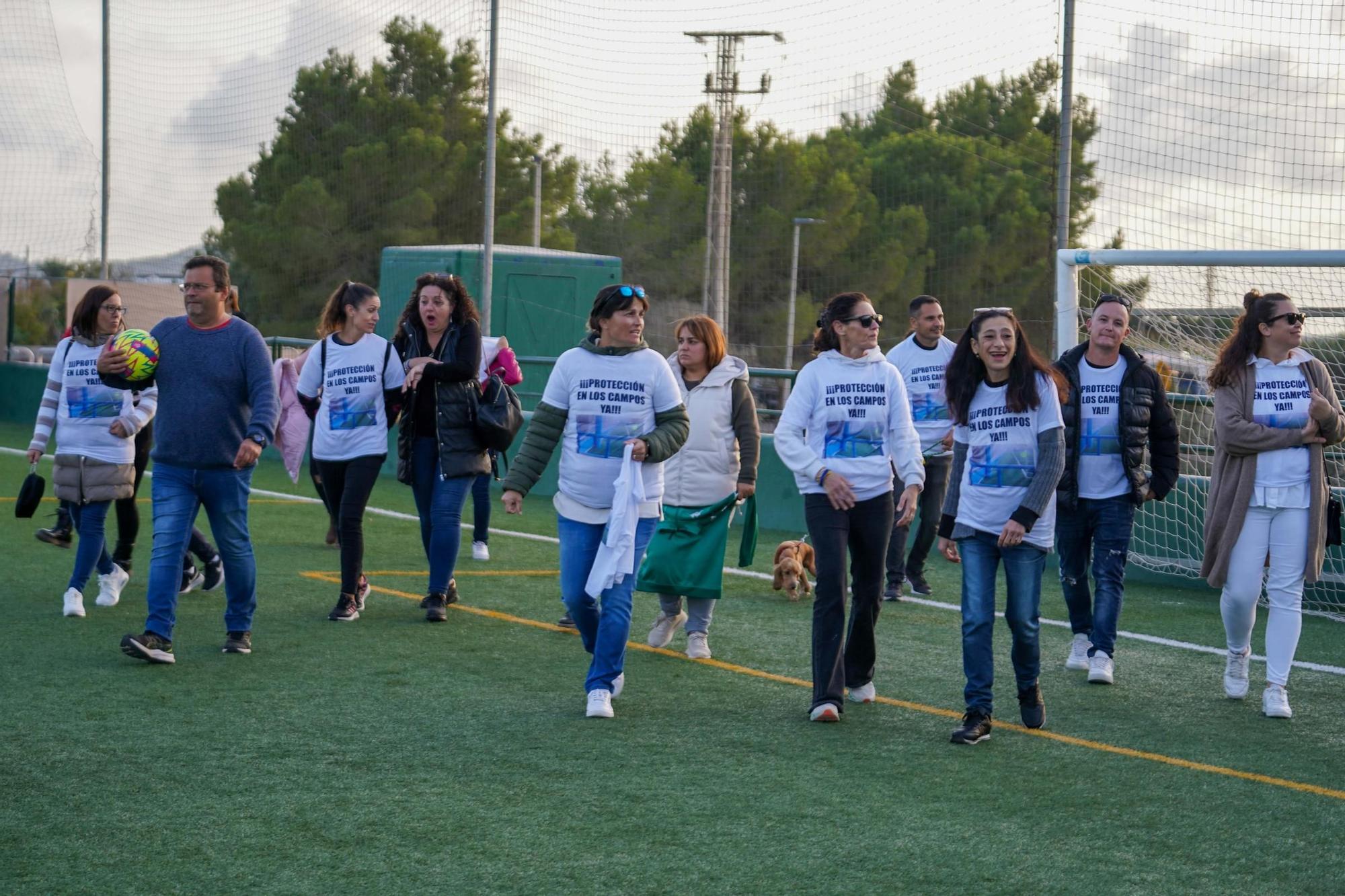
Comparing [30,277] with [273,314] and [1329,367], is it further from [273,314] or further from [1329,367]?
[1329,367]

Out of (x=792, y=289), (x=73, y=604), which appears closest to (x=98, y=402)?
(x=73, y=604)

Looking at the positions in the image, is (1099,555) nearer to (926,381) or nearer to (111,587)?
(926,381)

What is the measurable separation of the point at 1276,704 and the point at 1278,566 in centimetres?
58

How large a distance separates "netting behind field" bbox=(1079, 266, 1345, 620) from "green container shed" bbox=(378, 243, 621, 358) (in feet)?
28.1

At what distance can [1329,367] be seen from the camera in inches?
395

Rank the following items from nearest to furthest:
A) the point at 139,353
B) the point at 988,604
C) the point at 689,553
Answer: the point at 988,604
the point at 139,353
the point at 689,553

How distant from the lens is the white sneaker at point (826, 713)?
6.49 m

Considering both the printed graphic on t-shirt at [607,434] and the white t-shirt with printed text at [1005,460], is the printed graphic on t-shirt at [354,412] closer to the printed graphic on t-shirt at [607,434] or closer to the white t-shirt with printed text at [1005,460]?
the printed graphic on t-shirt at [607,434]

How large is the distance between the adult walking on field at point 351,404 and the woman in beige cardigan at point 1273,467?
164 inches

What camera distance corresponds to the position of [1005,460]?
6344 mm

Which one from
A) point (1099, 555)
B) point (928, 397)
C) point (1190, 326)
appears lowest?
point (1099, 555)

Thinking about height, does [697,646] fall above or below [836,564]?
below

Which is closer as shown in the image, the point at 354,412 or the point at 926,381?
the point at 354,412

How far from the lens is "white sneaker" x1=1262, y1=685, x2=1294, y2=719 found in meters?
6.89
